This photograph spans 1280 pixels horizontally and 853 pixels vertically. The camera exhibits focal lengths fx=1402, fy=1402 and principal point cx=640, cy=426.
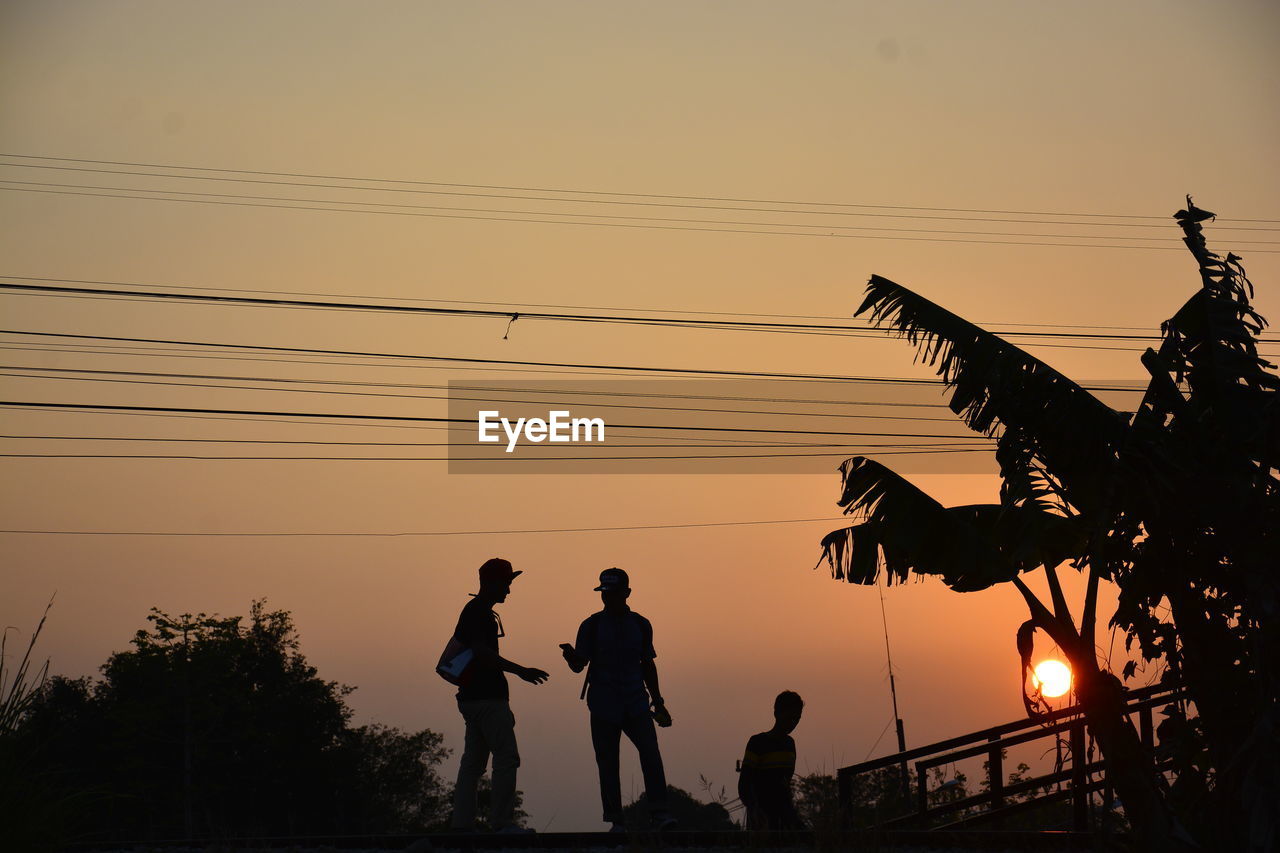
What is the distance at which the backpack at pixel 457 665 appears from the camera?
10.3m

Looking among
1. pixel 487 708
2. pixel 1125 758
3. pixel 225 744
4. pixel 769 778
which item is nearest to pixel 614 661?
pixel 487 708

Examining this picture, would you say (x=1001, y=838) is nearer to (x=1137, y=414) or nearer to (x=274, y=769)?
(x=1137, y=414)

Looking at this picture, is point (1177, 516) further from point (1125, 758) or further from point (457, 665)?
point (457, 665)

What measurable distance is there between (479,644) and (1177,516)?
5105 millimetres

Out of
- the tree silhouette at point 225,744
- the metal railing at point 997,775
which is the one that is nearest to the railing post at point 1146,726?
the metal railing at point 997,775

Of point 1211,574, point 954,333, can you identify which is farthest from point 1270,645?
point 954,333

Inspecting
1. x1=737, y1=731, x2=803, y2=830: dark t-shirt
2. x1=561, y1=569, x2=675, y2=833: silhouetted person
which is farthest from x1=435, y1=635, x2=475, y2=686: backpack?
x1=737, y1=731, x2=803, y2=830: dark t-shirt

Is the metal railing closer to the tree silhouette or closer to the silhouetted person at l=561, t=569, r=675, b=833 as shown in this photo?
the silhouetted person at l=561, t=569, r=675, b=833

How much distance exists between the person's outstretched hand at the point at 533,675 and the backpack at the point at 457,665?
40cm

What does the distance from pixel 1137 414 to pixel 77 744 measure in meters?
68.1

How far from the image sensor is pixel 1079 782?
36.7ft

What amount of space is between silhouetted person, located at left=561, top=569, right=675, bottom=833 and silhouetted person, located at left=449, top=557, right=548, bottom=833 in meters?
0.59

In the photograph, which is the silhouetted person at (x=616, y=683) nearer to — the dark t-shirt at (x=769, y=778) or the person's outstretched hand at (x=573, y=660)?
the person's outstretched hand at (x=573, y=660)

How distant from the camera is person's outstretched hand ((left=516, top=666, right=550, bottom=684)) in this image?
10137 mm
